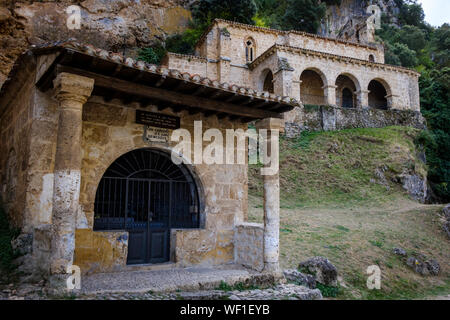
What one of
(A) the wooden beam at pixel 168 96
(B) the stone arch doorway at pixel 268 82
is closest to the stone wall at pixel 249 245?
(A) the wooden beam at pixel 168 96

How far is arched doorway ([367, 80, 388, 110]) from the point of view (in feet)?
100

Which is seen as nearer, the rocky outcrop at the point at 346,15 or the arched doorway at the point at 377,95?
the arched doorway at the point at 377,95

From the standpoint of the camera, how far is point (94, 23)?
18.7m

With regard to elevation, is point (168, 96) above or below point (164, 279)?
above

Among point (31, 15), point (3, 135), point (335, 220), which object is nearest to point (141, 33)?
point (31, 15)

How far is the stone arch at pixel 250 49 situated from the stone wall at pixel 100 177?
21.1 meters

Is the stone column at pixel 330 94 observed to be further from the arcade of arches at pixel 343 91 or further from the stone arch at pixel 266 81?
the stone arch at pixel 266 81

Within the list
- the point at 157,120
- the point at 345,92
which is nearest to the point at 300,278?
the point at 157,120

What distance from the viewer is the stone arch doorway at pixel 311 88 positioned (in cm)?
2834

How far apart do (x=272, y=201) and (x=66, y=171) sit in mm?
3894

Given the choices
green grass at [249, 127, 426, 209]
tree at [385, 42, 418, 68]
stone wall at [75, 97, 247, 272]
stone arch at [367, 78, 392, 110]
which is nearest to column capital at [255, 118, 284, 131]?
stone wall at [75, 97, 247, 272]

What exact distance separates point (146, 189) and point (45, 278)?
2490 mm

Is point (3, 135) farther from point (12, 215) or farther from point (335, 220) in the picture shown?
point (335, 220)

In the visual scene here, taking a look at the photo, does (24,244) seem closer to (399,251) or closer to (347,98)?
(399,251)
